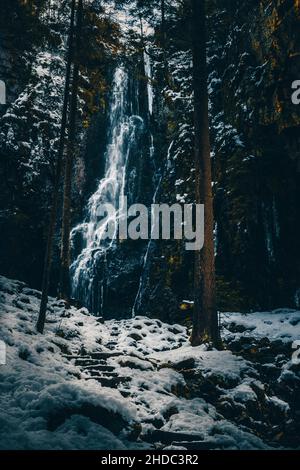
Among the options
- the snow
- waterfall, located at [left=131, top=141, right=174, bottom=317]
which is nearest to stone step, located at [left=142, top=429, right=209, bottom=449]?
the snow


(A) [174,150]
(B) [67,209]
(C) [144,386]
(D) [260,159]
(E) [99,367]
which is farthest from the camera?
(A) [174,150]

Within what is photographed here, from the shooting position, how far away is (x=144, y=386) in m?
6.85

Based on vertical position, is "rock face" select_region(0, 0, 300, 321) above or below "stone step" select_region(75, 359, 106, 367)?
above

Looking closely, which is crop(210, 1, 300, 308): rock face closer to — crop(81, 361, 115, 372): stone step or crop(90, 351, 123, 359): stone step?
crop(90, 351, 123, 359): stone step

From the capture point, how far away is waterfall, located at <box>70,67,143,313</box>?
54.3 feet

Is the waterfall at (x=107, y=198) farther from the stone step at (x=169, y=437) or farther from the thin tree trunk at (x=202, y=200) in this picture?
the stone step at (x=169, y=437)

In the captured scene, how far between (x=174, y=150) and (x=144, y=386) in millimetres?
10044

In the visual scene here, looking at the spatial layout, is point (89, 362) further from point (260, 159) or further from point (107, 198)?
point (107, 198)

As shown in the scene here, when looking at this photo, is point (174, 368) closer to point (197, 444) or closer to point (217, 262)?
point (197, 444)

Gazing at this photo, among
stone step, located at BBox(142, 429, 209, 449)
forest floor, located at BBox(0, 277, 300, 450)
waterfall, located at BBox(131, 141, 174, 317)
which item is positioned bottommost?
stone step, located at BBox(142, 429, 209, 449)

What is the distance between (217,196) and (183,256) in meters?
2.28

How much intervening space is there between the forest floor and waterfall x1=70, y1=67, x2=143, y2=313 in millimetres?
6024

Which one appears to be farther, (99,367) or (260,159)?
(260,159)

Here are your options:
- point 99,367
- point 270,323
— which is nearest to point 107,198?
point 270,323
